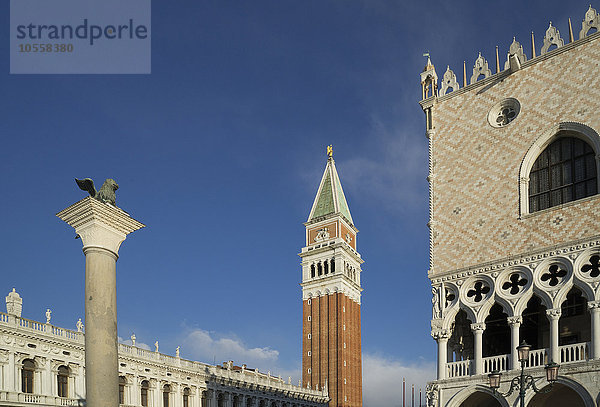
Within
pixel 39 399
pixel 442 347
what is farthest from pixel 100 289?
pixel 39 399

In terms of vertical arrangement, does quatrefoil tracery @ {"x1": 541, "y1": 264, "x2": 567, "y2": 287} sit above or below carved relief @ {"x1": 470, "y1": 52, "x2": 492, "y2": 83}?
below

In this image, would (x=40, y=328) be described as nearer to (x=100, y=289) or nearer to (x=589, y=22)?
(x=100, y=289)

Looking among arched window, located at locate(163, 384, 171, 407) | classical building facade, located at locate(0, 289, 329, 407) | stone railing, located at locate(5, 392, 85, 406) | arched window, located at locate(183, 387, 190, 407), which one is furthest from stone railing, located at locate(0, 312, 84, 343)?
arched window, located at locate(183, 387, 190, 407)

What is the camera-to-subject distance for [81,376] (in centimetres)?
3641

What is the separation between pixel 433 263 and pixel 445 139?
528 centimetres

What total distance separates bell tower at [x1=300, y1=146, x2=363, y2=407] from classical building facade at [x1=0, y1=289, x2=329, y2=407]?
19649 mm

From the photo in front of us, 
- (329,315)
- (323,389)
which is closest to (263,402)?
(323,389)

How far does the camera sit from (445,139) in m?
25.8

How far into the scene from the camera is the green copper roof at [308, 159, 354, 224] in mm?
83938

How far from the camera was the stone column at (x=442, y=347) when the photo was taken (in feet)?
75.4

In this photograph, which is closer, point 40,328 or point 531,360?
point 531,360

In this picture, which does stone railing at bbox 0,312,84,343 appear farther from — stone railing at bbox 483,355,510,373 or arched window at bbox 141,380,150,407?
stone railing at bbox 483,355,510,373

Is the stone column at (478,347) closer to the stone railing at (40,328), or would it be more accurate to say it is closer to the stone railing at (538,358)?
the stone railing at (538,358)

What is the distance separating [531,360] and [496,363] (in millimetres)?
1270
